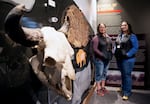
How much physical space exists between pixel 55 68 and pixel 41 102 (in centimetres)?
66

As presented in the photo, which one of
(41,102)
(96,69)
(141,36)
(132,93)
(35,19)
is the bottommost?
(132,93)

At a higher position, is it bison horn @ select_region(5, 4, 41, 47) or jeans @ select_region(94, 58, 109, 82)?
bison horn @ select_region(5, 4, 41, 47)

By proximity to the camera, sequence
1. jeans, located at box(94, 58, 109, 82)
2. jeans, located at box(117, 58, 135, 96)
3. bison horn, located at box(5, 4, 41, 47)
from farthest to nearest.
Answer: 1. jeans, located at box(94, 58, 109, 82)
2. jeans, located at box(117, 58, 135, 96)
3. bison horn, located at box(5, 4, 41, 47)

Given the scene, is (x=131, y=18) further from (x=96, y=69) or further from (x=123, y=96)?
(x=123, y=96)

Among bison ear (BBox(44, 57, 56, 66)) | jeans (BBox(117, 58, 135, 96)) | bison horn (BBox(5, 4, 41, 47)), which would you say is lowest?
jeans (BBox(117, 58, 135, 96))

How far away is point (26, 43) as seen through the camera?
1200mm

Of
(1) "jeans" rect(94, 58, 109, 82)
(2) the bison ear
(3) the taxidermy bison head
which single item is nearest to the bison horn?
(3) the taxidermy bison head

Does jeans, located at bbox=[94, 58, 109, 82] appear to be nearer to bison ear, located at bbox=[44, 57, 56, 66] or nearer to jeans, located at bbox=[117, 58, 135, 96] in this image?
jeans, located at bbox=[117, 58, 135, 96]

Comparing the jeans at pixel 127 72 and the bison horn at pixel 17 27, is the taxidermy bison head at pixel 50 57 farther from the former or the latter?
the jeans at pixel 127 72

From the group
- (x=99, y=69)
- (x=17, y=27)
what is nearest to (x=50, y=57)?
(x=17, y=27)

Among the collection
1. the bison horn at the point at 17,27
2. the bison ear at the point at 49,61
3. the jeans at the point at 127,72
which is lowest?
the jeans at the point at 127,72

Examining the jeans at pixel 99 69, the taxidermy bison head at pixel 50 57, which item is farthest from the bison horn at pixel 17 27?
the jeans at pixel 99 69

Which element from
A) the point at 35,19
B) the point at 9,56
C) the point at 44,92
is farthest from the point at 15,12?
the point at 44,92

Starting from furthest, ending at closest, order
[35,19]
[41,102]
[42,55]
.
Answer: [41,102] < [35,19] < [42,55]
